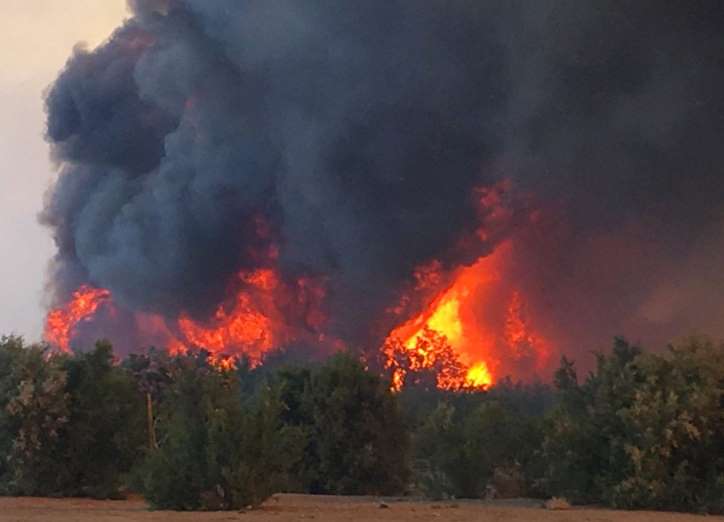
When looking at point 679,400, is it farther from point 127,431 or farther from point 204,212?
point 204,212

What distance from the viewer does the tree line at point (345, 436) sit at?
21.8 meters

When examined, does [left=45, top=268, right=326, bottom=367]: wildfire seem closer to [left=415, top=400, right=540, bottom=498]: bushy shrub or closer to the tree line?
the tree line

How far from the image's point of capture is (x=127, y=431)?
28.4m

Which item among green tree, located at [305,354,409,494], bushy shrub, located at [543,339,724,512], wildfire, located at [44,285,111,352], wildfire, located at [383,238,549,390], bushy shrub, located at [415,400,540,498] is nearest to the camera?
bushy shrub, located at [543,339,724,512]

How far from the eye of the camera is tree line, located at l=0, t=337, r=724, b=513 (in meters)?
21.8

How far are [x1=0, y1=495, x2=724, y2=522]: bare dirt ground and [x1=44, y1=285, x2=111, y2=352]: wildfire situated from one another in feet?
136

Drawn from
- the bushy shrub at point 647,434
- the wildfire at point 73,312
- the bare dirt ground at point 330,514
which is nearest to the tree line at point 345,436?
the bushy shrub at point 647,434

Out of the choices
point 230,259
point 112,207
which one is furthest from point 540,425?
point 112,207

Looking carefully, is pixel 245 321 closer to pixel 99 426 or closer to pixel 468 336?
pixel 468 336

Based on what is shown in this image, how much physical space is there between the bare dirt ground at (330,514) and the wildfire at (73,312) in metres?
41.5

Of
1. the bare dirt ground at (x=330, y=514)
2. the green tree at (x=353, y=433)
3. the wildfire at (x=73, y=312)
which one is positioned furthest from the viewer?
the wildfire at (x=73, y=312)

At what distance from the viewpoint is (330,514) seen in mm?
20438

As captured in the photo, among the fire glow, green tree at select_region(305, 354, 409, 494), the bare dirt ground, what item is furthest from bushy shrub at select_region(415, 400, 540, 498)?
the fire glow

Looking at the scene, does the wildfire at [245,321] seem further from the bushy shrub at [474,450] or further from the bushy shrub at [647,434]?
the bushy shrub at [647,434]
